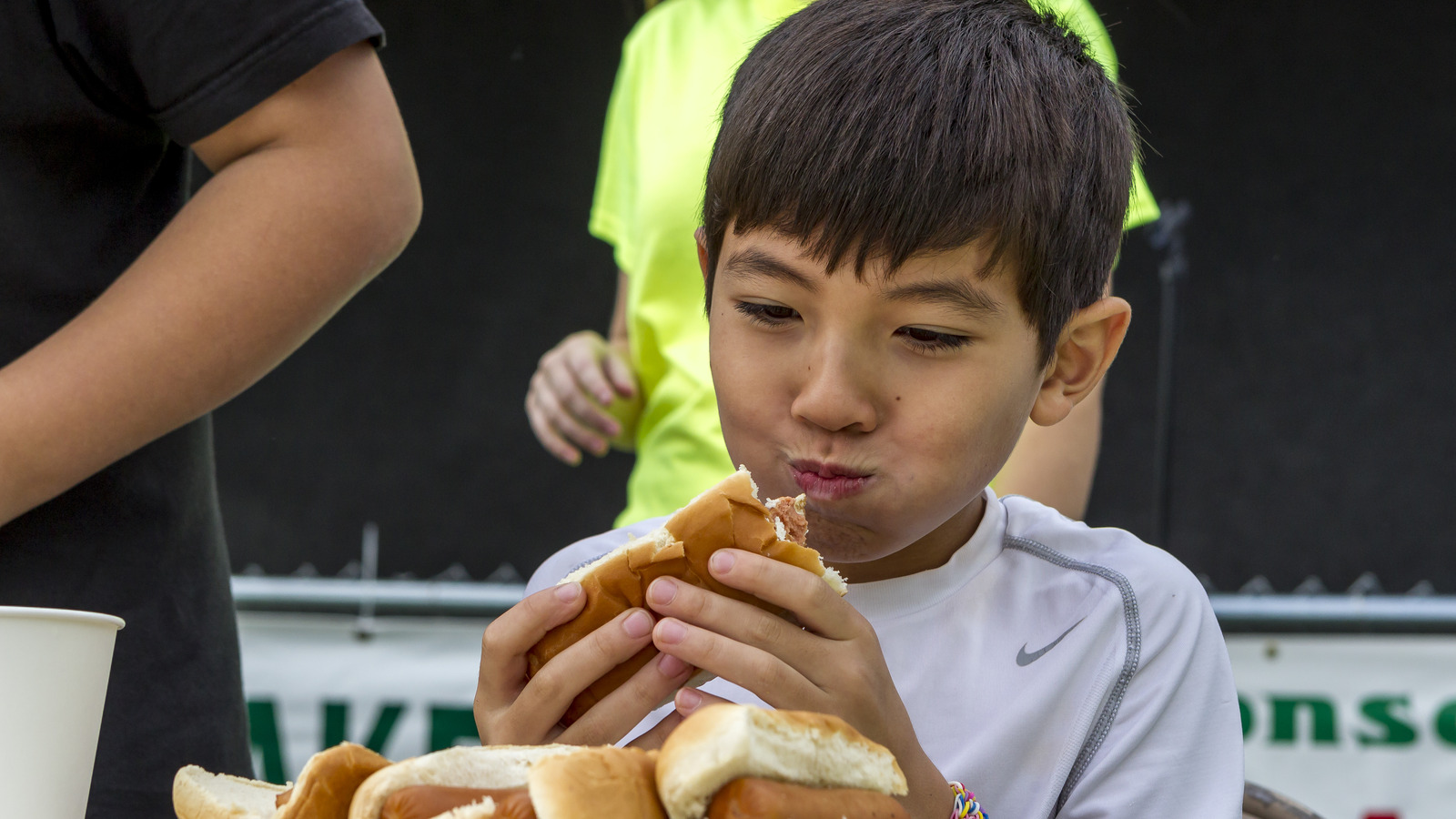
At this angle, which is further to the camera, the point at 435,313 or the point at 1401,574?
the point at 435,313

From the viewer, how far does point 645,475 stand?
2145 mm

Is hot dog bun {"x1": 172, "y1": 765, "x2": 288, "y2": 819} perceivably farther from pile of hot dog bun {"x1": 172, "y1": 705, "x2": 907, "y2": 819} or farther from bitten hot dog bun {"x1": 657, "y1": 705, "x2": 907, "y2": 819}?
bitten hot dog bun {"x1": 657, "y1": 705, "x2": 907, "y2": 819}

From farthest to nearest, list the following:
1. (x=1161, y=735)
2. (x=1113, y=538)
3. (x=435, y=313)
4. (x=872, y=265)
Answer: (x=435, y=313)
(x=1113, y=538)
(x=1161, y=735)
(x=872, y=265)

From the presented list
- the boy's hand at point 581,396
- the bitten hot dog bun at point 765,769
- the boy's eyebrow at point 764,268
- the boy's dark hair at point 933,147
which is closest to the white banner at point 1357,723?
the boy's hand at point 581,396

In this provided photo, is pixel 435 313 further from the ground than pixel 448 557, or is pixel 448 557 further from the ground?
pixel 435 313

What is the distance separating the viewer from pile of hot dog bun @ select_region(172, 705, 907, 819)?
0.69 meters

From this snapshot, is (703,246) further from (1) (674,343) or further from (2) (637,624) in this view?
(2) (637,624)

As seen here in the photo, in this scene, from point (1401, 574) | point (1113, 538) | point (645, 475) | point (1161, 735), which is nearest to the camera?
point (1161, 735)

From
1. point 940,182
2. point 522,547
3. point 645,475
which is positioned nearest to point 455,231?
point 522,547

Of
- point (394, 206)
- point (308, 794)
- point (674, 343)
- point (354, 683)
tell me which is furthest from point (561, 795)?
point (354, 683)

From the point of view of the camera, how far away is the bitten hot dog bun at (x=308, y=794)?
2.49ft

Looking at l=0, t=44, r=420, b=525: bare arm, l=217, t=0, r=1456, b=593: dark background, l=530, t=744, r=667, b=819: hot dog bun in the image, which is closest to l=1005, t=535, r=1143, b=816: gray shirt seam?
l=530, t=744, r=667, b=819: hot dog bun

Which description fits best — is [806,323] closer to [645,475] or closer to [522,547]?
[645,475]

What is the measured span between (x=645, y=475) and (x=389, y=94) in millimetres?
867
